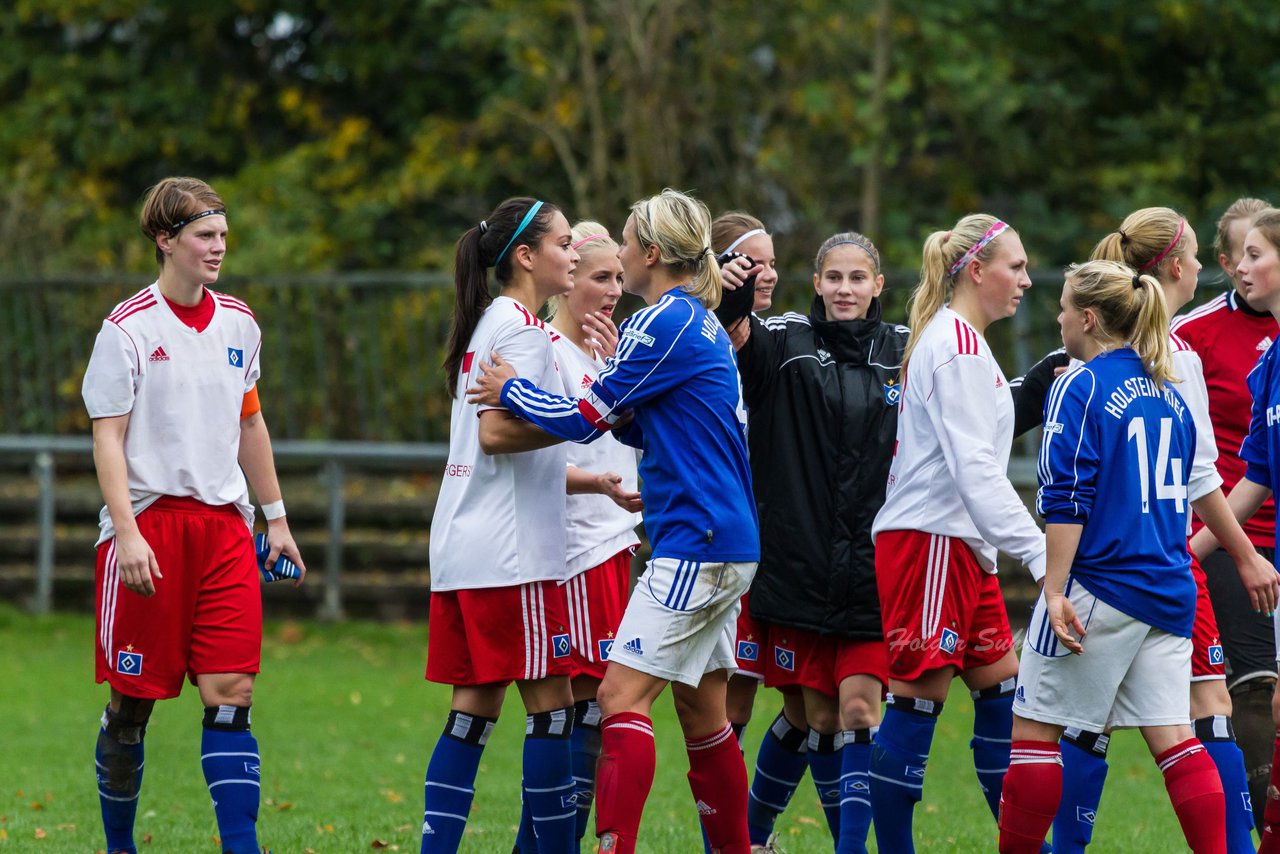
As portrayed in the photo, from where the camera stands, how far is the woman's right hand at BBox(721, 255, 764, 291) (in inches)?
215

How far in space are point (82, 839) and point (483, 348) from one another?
2.78 m

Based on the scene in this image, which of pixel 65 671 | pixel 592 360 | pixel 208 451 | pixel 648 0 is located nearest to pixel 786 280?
pixel 648 0

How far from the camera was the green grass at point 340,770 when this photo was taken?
6543 mm

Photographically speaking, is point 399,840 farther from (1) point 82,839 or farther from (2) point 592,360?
(2) point 592,360

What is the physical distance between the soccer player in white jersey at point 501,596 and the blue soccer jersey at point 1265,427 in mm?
2213

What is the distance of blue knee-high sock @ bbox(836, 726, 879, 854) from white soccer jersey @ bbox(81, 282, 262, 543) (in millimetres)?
2270

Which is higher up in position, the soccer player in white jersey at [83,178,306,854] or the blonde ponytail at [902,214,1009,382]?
the blonde ponytail at [902,214,1009,382]

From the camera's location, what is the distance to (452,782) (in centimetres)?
507

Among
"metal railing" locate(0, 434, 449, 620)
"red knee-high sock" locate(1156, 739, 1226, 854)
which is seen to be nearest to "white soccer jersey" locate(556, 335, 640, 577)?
"red knee-high sock" locate(1156, 739, 1226, 854)

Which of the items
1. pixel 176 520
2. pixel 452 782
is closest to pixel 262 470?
pixel 176 520

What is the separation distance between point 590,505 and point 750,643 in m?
0.79

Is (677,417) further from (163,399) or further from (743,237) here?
(163,399)

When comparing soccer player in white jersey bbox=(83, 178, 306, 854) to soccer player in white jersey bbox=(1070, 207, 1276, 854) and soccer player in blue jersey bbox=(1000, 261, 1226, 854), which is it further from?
soccer player in white jersey bbox=(1070, 207, 1276, 854)

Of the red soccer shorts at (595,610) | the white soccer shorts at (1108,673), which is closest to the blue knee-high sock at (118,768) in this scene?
the red soccer shorts at (595,610)
